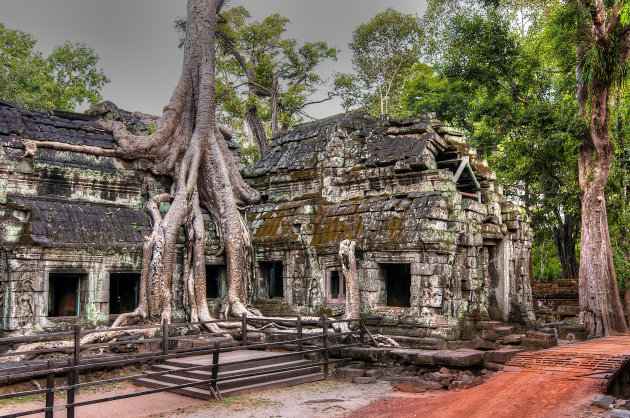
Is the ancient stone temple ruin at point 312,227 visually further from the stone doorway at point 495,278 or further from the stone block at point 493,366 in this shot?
the stone block at point 493,366

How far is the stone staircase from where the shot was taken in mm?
8891

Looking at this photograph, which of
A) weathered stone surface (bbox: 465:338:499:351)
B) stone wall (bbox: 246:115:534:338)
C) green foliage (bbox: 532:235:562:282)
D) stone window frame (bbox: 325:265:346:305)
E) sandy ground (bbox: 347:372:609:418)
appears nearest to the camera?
sandy ground (bbox: 347:372:609:418)

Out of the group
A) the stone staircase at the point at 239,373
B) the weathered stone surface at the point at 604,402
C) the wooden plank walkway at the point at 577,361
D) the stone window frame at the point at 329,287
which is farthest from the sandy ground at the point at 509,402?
the stone window frame at the point at 329,287

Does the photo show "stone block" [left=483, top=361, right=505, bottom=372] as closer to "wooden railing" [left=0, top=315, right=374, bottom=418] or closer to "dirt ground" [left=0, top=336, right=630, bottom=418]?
"dirt ground" [left=0, top=336, right=630, bottom=418]

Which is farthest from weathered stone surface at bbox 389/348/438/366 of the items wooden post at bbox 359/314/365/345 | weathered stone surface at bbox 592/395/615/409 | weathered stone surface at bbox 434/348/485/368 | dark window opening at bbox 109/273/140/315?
dark window opening at bbox 109/273/140/315

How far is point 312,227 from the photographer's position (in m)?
12.9

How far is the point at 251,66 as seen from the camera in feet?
83.8

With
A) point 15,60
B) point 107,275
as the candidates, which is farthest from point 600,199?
point 15,60

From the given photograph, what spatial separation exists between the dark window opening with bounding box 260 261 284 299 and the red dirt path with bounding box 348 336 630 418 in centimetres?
619

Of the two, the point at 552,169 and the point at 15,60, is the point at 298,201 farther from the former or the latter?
the point at 15,60

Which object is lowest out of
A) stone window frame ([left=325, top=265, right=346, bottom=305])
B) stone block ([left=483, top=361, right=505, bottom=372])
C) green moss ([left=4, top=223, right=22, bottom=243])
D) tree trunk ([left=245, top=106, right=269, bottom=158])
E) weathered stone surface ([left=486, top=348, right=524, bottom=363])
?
stone block ([left=483, top=361, right=505, bottom=372])

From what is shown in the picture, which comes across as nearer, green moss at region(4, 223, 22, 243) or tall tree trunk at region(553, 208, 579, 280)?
green moss at region(4, 223, 22, 243)

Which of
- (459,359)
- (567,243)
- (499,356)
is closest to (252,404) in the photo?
(459,359)

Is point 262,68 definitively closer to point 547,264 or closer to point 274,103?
point 274,103
